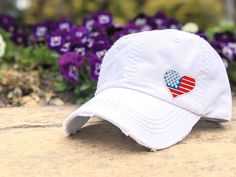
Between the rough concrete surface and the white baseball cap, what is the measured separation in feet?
0.21

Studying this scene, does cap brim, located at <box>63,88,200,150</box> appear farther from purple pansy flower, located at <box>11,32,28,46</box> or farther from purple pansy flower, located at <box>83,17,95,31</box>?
purple pansy flower, located at <box>11,32,28,46</box>

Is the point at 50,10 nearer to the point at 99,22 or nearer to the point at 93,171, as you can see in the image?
the point at 99,22

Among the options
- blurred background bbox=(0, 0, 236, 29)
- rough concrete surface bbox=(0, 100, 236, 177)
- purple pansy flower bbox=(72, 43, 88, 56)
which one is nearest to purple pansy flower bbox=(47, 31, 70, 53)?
purple pansy flower bbox=(72, 43, 88, 56)

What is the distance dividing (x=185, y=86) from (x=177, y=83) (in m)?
0.04

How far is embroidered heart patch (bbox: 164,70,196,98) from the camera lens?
2.06 metres

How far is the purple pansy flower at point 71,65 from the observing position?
3037mm

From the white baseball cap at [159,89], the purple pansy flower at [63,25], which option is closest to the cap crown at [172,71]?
the white baseball cap at [159,89]

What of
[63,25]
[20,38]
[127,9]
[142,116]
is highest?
[142,116]

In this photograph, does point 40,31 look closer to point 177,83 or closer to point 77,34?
point 77,34

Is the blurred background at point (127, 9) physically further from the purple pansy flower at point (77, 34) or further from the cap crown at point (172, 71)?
the cap crown at point (172, 71)

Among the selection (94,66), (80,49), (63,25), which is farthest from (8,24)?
(94,66)

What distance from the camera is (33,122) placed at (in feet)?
8.12

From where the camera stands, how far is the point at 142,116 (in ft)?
6.31

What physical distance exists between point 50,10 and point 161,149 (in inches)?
274
